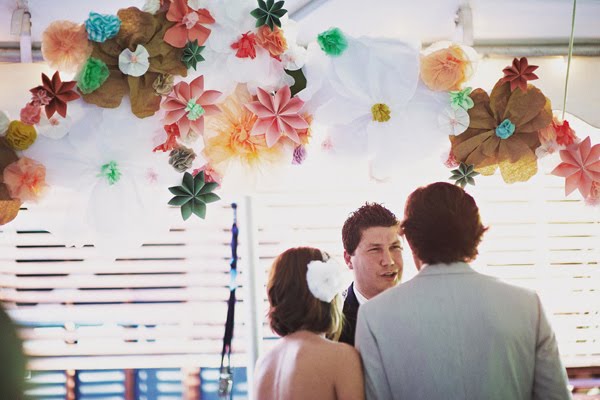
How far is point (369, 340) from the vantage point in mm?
1951

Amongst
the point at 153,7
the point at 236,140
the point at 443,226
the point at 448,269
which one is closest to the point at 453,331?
the point at 448,269

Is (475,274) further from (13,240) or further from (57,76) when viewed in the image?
(13,240)

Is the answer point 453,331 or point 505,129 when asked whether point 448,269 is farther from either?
point 505,129

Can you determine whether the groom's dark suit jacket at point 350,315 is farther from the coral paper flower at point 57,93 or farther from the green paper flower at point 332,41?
the coral paper flower at point 57,93

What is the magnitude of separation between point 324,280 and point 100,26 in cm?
Answer: 109

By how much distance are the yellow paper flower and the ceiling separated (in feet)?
2.24

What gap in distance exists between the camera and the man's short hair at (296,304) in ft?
6.86

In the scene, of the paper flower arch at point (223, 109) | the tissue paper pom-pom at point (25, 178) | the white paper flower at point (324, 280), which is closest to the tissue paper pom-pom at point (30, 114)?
the paper flower arch at point (223, 109)

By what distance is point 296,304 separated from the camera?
209 centimetres

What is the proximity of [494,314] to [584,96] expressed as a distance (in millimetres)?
1648

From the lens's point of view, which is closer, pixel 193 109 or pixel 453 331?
pixel 453 331

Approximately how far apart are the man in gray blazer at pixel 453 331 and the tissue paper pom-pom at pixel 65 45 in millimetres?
1202

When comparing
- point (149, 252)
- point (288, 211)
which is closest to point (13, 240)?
point (149, 252)

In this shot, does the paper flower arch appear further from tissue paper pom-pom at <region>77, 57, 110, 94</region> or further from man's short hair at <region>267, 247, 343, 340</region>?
man's short hair at <region>267, 247, 343, 340</region>
